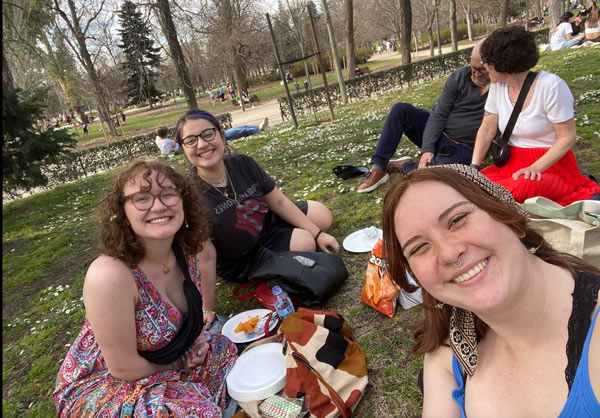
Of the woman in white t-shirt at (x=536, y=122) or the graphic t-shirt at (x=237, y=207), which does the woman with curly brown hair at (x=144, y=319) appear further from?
the woman in white t-shirt at (x=536, y=122)

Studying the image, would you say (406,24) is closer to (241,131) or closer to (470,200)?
(241,131)

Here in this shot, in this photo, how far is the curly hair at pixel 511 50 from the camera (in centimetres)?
294

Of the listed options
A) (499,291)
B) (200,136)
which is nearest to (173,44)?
(200,136)

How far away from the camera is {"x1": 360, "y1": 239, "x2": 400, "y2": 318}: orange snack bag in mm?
2938

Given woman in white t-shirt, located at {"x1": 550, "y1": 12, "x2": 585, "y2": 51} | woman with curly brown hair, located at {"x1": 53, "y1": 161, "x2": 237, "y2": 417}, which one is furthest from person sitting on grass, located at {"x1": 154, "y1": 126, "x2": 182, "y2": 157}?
woman in white t-shirt, located at {"x1": 550, "y1": 12, "x2": 585, "y2": 51}

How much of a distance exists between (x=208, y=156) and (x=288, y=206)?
1034 mm

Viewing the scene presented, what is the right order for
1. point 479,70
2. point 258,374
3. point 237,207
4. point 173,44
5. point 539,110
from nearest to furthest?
point 258,374
point 539,110
point 237,207
point 479,70
point 173,44

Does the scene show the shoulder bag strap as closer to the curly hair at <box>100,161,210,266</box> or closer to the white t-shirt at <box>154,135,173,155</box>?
the curly hair at <box>100,161,210,266</box>

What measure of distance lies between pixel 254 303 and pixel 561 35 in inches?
736

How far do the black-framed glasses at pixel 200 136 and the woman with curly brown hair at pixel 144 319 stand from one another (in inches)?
31.6

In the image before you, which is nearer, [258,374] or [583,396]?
[583,396]

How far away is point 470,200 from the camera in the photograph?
52.5 inches

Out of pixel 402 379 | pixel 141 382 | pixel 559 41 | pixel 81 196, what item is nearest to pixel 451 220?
pixel 402 379

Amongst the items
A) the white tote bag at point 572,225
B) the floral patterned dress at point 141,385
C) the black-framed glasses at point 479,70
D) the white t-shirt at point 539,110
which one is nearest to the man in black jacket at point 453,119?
the black-framed glasses at point 479,70
